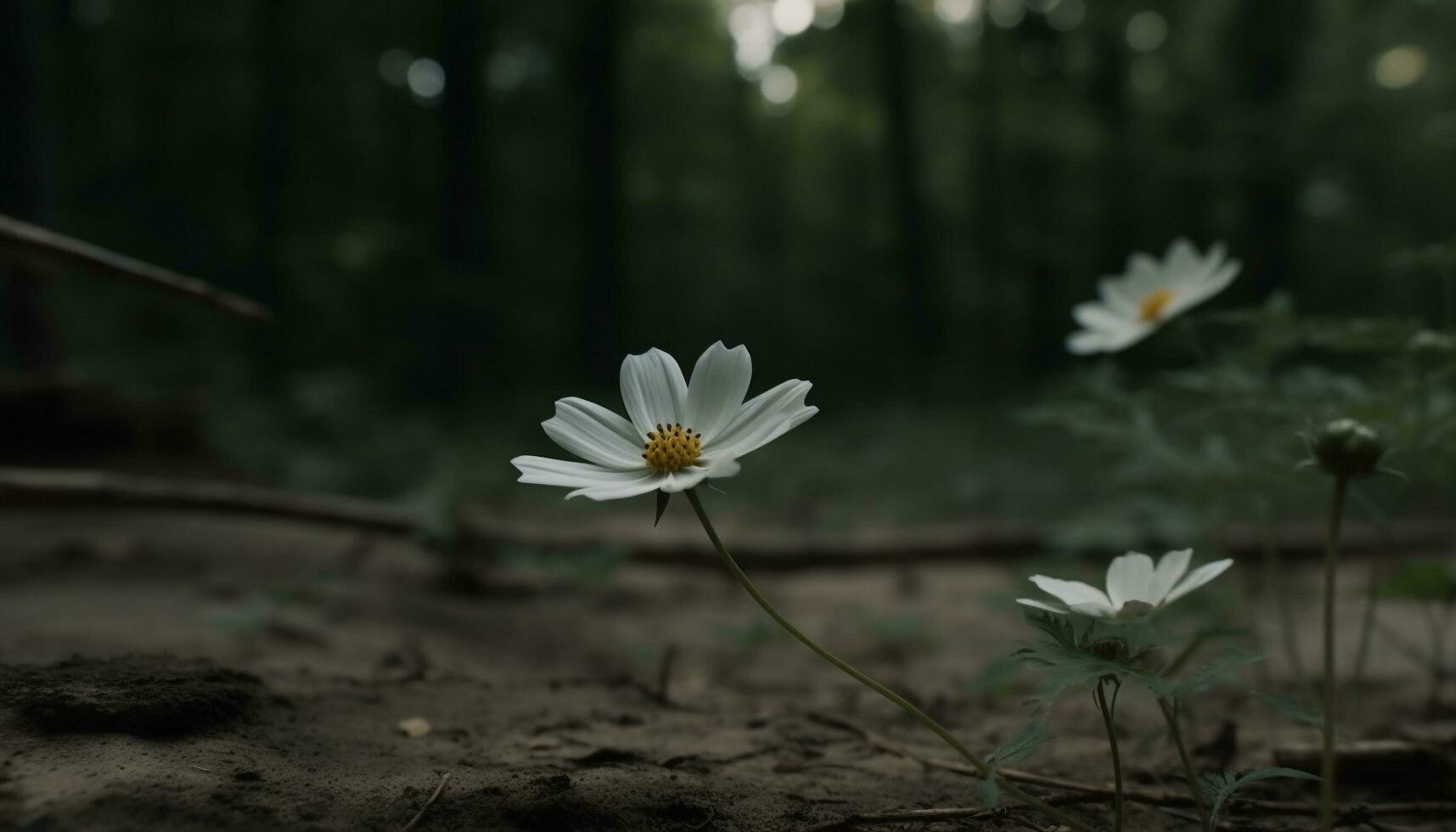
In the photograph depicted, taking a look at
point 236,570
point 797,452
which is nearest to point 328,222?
point 797,452

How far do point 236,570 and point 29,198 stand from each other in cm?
303

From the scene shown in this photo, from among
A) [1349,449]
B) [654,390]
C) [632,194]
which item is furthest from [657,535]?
[632,194]

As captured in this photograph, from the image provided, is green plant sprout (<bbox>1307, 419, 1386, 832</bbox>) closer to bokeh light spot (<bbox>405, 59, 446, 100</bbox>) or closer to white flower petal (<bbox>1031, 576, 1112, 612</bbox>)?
white flower petal (<bbox>1031, 576, 1112, 612</bbox>)

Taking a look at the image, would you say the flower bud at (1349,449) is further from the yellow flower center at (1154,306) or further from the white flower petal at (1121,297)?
the white flower petal at (1121,297)

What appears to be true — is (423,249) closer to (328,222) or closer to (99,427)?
(328,222)

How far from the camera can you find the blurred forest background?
9.46 metres

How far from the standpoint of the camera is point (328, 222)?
40.7ft

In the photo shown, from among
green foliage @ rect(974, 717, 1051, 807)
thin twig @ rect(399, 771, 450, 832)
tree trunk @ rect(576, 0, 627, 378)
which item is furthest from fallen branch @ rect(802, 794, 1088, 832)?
tree trunk @ rect(576, 0, 627, 378)

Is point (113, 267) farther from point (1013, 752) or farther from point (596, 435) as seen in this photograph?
point (1013, 752)

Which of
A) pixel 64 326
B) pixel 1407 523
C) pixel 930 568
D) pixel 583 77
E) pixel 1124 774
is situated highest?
pixel 583 77

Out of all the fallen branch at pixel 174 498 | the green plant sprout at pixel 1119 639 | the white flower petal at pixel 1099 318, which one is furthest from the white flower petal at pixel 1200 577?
the fallen branch at pixel 174 498

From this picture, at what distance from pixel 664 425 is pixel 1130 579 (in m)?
0.66

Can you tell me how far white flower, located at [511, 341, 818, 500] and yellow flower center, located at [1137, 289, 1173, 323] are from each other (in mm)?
1179

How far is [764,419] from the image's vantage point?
129 centimetres
